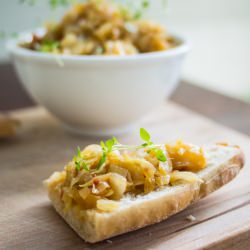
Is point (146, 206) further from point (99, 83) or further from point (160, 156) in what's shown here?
point (99, 83)

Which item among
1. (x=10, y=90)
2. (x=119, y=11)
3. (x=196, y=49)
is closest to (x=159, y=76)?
(x=119, y=11)

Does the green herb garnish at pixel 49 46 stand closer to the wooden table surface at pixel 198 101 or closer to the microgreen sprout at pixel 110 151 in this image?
the microgreen sprout at pixel 110 151

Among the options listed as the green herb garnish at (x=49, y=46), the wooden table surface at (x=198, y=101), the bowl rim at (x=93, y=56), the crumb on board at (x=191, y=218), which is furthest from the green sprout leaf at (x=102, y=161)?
the wooden table surface at (x=198, y=101)

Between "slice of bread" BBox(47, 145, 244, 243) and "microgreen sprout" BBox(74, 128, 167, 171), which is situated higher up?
"microgreen sprout" BBox(74, 128, 167, 171)

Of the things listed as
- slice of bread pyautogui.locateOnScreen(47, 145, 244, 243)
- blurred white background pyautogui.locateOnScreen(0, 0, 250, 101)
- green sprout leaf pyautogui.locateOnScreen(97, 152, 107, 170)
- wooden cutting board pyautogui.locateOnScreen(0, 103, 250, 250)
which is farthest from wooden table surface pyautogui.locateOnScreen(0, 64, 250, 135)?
blurred white background pyautogui.locateOnScreen(0, 0, 250, 101)

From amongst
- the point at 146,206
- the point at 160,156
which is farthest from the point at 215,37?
the point at 146,206

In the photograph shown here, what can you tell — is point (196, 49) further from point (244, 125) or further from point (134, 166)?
point (134, 166)

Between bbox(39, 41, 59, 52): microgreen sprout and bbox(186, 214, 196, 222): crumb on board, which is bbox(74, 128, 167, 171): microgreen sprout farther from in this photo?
bbox(39, 41, 59, 52): microgreen sprout
